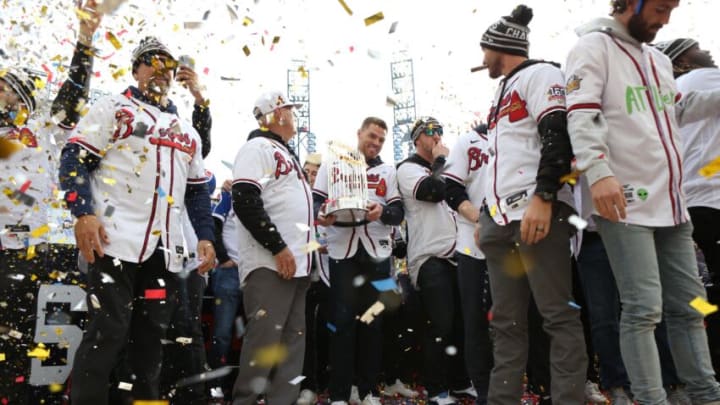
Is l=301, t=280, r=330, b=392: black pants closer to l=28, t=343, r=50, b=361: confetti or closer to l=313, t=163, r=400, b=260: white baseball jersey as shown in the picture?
l=313, t=163, r=400, b=260: white baseball jersey

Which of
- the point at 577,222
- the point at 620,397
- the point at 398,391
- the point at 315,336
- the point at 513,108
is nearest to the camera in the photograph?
the point at 577,222

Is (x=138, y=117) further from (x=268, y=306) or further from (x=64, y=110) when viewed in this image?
(x=268, y=306)

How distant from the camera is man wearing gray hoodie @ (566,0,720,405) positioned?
2.07 meters

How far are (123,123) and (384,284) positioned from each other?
2.09 meters

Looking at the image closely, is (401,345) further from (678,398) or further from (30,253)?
(30,253)

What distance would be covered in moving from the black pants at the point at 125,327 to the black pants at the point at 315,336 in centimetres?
171

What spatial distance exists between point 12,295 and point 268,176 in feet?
4.85

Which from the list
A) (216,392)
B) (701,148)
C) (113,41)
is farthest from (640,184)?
(216,392)

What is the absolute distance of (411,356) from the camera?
5.12 m

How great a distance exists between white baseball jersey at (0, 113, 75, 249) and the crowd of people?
1 cm

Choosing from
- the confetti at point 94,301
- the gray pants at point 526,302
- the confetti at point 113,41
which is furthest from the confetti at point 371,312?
the confetti at point 113,41

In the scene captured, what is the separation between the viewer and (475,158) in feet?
12.6

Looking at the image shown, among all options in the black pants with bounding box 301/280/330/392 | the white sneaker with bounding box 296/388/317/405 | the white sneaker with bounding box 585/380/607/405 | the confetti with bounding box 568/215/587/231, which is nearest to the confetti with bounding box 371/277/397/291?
the black pants with bounding box 301/280/330/392

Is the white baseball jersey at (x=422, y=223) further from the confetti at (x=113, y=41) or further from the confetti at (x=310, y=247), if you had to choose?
the confetti at (x=113, y=41)
